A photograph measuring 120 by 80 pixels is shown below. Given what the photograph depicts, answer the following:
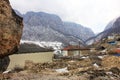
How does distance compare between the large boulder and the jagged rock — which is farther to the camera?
the jagged rock

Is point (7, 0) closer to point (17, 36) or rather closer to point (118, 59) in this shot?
point (17, 36)

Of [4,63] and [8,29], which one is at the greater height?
[8,29]

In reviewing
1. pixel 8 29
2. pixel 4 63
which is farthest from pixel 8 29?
pixel 4 63

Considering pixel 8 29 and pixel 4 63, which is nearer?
pixel 8 29

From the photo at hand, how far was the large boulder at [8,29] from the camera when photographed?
1973cm

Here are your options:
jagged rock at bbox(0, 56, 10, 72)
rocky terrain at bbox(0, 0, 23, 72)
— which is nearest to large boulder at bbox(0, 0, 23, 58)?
rocky terrain at bbox(0, 0, 23, 72)

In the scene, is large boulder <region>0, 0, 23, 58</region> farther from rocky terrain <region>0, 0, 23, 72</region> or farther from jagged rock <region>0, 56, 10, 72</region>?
jagged rock <region>0, 56, 10, 72</region>

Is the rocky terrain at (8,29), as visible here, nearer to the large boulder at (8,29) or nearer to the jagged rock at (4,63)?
the large boulder at (8,29)

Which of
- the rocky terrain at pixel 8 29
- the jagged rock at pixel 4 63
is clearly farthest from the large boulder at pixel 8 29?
the jagged rock at pixel 4 63

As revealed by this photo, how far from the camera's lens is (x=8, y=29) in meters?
20.1

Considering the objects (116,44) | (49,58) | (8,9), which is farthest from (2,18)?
(116,44)

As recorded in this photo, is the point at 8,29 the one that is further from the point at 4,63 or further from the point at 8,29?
the point at 4,63

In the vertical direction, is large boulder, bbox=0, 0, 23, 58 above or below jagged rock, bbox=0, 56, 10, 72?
above

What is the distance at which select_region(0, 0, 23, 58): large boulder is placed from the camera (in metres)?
19.7
